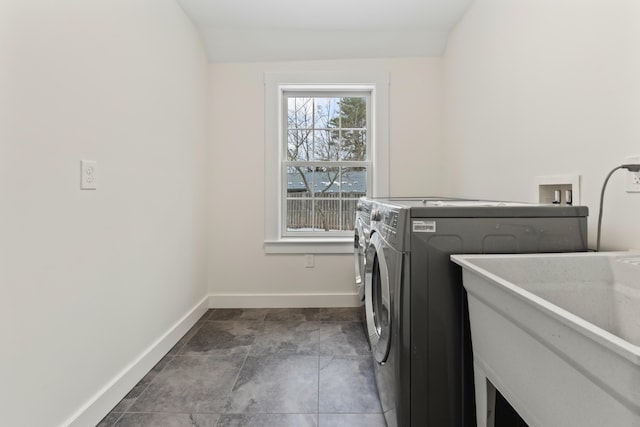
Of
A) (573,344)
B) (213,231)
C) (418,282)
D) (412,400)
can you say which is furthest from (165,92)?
(573,344)

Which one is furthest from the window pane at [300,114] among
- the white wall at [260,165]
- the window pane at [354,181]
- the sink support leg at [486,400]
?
the sink support leg at [486,400]

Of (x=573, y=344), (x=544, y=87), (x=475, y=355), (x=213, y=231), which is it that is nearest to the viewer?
(x=573, y=344)

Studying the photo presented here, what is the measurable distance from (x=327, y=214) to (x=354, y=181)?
0.39m

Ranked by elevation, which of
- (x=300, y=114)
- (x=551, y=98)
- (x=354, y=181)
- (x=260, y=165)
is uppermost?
(x=300, y=114)

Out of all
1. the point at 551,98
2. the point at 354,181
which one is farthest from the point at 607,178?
the point at 354,181

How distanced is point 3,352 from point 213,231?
68.7 inches

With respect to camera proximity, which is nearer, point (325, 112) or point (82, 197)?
point (82, 197)

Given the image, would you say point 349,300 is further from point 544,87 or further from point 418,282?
point 544,87

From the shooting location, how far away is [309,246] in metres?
2.71

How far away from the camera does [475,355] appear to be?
35.7 inches

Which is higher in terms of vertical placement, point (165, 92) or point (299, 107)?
point (299, 107)

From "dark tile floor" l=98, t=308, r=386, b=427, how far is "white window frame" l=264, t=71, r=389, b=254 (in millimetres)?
651

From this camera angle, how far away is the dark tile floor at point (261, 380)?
4.52 feet

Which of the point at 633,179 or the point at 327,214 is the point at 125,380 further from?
the point at 633,179
